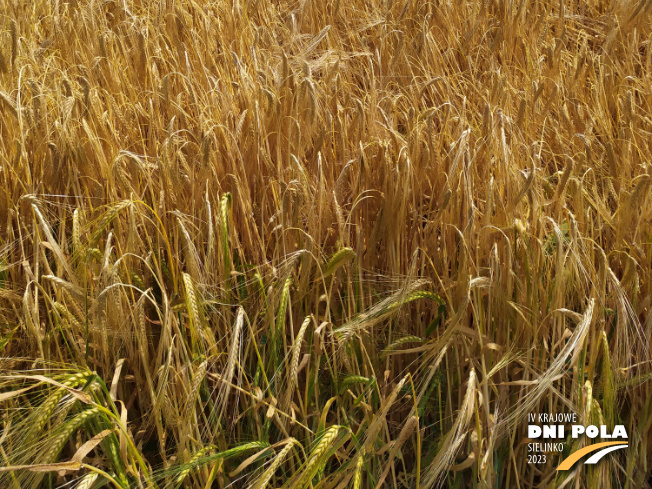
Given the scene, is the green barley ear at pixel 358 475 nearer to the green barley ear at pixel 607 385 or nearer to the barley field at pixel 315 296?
the barley field at pixel 315 296

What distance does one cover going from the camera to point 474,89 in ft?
5.41

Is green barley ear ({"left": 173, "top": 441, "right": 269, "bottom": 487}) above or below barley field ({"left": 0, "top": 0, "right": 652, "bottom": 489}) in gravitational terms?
below

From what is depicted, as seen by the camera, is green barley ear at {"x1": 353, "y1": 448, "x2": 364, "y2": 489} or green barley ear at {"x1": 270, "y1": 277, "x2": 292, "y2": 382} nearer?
green barley ear at {"x1": 353, "y1": 448, "x2": 364, "y2": 489}

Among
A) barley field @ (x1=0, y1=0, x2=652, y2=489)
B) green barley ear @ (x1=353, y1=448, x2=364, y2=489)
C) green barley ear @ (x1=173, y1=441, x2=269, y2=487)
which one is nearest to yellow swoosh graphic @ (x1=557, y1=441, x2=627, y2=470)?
barley field @ (x1=0, y1=0, x2=652, y2=489)

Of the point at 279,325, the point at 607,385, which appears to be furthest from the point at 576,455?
the point at 279,325

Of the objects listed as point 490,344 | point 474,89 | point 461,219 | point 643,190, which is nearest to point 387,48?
point 474,89

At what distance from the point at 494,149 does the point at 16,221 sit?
93cm

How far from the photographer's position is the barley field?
93cm

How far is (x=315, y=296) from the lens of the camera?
1.14m

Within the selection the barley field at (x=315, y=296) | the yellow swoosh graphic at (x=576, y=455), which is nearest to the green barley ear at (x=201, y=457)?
the barley field at (x=315, y=296)

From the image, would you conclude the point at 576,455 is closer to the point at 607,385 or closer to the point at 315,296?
the point at 607,385

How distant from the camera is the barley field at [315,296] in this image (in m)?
0.93

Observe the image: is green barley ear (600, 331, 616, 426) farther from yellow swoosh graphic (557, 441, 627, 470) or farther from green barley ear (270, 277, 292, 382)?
green barley ear (270, 277, 292, 382)

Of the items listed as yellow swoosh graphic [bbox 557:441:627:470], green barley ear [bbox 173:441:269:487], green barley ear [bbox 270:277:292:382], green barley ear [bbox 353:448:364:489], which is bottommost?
yellow swoosh graphic [bbox 557:441:627:470]
